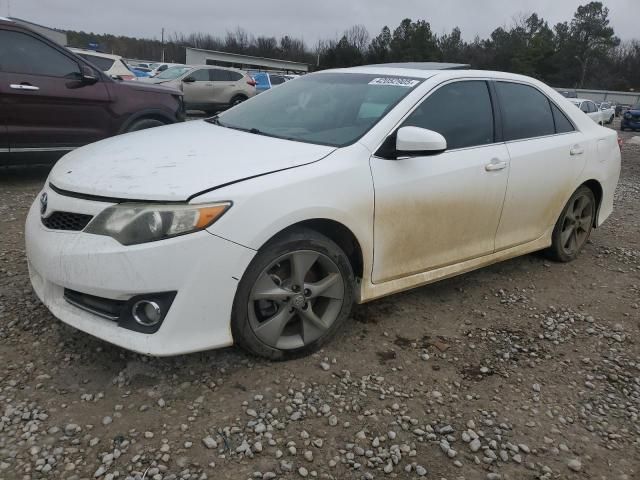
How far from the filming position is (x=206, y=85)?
662 inches

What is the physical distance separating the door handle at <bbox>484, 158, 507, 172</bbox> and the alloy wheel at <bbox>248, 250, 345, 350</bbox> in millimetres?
1341

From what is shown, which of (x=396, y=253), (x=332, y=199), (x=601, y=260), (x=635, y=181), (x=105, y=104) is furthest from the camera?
(x=635, y=181)

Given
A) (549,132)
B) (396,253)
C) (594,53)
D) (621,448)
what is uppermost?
(594,53)

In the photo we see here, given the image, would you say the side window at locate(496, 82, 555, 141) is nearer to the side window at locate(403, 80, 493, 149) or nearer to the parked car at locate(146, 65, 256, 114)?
the side window at locate(403, 80, 493, 149)

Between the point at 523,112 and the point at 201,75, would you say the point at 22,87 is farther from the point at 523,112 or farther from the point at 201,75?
the point at 201,75

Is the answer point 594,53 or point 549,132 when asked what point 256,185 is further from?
point 594,53

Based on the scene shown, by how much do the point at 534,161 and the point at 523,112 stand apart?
0.40 metres

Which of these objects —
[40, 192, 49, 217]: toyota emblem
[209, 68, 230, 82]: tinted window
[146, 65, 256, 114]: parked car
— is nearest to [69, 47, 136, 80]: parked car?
[146, 65, 256, 114]: parked car

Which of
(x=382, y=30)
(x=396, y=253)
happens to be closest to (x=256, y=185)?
(x=396, y=253)

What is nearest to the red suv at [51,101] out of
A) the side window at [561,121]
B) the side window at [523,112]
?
the side window at [523,112]

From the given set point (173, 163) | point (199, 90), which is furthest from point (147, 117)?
point (199, 90)

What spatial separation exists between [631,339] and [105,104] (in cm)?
568

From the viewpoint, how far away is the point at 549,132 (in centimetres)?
406

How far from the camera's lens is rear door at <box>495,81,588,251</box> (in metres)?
3.72
